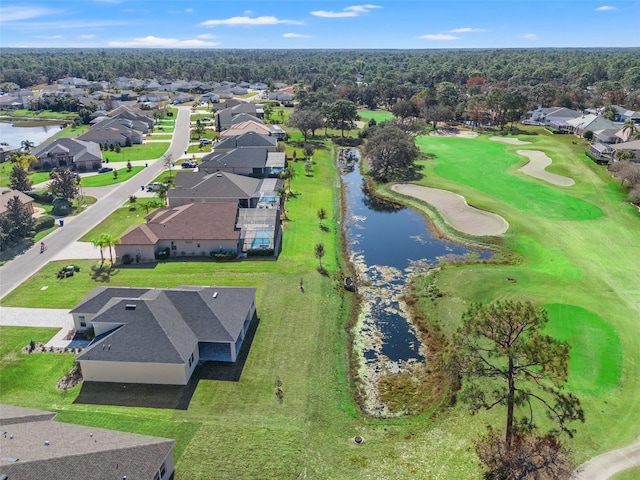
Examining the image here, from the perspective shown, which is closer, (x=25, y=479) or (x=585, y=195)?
(x=25, y=479)

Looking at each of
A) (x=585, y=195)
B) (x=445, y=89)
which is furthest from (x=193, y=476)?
(x=445, y=89)

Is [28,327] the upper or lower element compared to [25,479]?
lower

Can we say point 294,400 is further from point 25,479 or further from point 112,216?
point 112,216

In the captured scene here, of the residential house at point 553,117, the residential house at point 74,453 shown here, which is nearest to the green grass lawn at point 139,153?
the residential house at point 74,453

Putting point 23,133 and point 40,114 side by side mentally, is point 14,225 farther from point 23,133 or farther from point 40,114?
point 40,114

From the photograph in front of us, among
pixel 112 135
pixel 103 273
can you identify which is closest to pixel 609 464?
pixel 103 273
